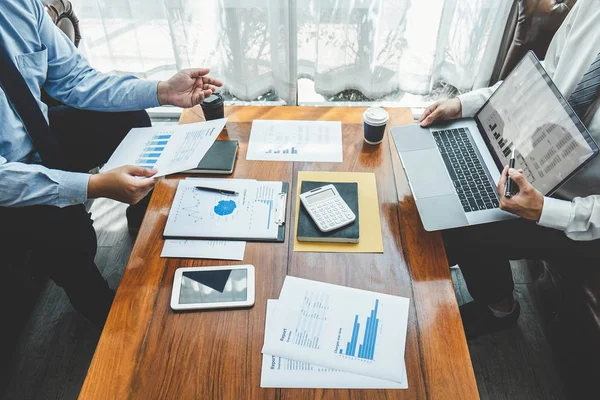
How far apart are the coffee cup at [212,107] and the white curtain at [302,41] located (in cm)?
73

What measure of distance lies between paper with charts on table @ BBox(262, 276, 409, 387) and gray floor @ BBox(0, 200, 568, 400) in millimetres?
695

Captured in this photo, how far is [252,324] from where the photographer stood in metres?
0.89

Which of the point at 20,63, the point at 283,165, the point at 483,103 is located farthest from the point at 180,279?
the point at 483,103

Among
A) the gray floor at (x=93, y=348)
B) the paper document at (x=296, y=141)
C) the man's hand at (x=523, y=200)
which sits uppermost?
the man's hand at (x=523, y=200)

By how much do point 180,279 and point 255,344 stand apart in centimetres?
22

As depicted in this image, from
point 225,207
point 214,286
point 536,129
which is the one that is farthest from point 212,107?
point 536,129

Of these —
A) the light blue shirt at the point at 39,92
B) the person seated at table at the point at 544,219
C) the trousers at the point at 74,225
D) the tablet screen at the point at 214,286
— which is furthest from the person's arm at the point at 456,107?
the trousers at the point at 74,225

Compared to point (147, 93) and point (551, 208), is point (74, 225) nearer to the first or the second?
point (147, 93)

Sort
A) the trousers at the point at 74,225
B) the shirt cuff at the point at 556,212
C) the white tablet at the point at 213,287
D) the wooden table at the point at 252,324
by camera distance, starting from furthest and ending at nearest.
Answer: the trousers at the point at 74,225 < the shirt cuff at the point at 556,212 < the white tablet at the point at 213,287 < the wooden table at the point at 252,324

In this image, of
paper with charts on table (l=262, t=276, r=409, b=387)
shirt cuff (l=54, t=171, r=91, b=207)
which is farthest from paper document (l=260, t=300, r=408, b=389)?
shirt cuff (l=54, t=171, r=91, b=207)

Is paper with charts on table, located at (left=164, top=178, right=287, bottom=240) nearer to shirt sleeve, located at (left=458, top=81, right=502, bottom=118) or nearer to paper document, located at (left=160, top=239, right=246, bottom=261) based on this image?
paper document, located at (left=160, top=239, right=246, bottom=261)

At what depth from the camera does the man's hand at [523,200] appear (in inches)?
39.2

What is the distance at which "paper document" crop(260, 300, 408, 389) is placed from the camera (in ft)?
2.65

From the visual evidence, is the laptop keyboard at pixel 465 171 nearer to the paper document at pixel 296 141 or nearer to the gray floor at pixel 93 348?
the paper document at pixel 296 141
